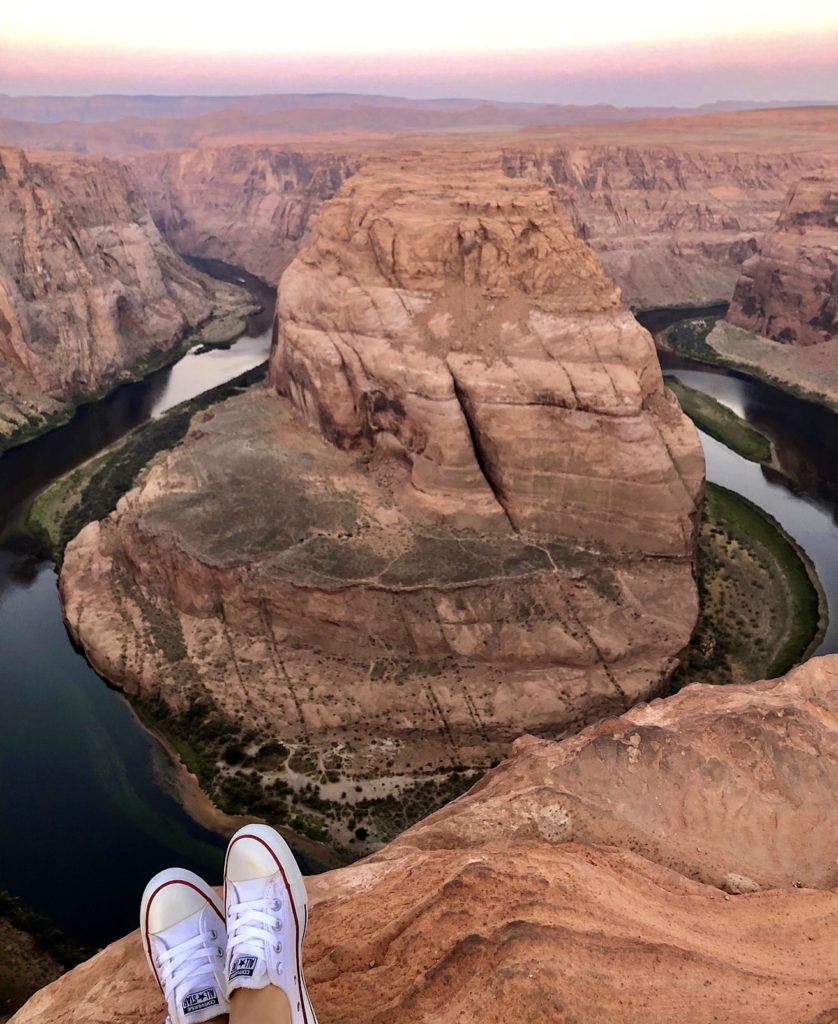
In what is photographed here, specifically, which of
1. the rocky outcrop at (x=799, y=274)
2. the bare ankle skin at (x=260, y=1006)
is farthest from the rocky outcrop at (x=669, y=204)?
the bare ankle skin at (x=260, y=1006)

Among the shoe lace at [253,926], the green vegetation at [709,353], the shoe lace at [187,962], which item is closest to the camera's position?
the shoe lace at [253,926]

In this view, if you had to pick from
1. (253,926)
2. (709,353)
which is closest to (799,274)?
(709,353)

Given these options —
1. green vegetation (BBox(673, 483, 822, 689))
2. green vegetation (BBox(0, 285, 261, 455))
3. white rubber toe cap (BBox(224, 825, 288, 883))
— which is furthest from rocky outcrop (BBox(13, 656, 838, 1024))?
green vegetation (BBox(0, 285, 261, 455))

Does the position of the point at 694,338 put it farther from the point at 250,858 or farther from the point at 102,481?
the point at 250,858

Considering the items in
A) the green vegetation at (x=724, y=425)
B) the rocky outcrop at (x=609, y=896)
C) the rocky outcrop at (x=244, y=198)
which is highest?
the rocky outcrop at (x=244, y=198)

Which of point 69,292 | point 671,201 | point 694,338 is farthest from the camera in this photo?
point 671,201

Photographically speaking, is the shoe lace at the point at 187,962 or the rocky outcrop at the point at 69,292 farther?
the rocky outcrop at the point at 69,292

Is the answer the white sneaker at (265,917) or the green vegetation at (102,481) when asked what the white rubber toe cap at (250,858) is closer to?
the white sneaker at (265,917)

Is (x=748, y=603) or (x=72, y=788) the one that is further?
(x=748, y=603)
